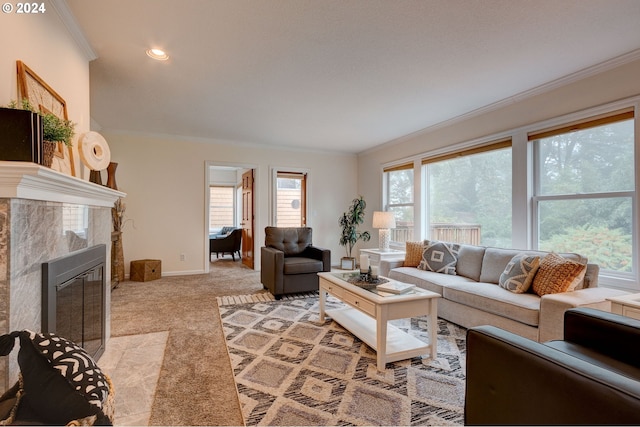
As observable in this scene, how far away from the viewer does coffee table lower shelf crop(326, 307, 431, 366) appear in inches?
84.9

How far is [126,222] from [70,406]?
178 inches

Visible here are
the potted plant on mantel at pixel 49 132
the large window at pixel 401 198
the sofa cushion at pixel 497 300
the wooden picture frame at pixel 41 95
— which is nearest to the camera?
the potted plant on mantel at pixel 49 132

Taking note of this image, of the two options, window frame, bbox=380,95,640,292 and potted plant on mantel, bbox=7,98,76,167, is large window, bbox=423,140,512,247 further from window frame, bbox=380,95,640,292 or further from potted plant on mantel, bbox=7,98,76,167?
potted plant on mantel, bbox=7,98,76,167

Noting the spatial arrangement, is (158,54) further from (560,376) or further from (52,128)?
(560,376)

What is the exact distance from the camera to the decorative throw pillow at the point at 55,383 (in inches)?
38.9

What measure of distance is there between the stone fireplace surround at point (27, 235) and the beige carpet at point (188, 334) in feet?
2.62

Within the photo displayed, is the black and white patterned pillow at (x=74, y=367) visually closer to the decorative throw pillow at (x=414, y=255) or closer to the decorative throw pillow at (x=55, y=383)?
the decorative throw pillow at (x=55, y=383)

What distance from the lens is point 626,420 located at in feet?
2.56

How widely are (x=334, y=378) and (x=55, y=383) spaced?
1.44 m

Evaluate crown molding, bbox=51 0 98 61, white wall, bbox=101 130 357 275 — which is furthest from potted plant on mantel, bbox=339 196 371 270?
crown molding, bbox=51 0 98 61

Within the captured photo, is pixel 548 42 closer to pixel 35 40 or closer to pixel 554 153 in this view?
pixel 554 153

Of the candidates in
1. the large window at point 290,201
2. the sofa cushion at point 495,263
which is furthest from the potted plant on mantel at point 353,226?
the sofa cushion at point 495,263

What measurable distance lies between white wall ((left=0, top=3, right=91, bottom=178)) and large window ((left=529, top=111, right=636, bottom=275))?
4.21m

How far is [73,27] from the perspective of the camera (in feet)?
6.78
